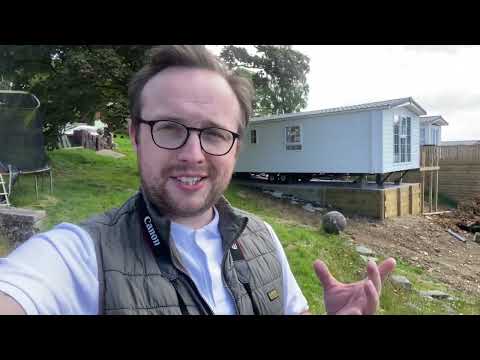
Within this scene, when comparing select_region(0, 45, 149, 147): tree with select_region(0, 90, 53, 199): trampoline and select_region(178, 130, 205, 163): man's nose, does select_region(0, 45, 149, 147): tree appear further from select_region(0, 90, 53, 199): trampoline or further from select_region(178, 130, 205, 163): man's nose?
select_region(178, 130, 205, 163): man's nose

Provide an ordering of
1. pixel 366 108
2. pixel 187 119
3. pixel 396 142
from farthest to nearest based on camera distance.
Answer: pixel 396 142 → pixel 366 108 → pixel 187 119

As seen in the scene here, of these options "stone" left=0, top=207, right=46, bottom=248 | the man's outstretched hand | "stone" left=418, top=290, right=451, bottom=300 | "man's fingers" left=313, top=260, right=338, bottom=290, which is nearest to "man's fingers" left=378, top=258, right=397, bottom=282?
the man's outstretched hand

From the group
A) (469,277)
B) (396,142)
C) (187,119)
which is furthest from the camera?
(396,142)

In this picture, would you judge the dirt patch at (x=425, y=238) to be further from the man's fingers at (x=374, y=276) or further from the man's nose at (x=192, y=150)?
the man's fingers at (x=374, y=276)

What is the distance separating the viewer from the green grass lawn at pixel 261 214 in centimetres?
153

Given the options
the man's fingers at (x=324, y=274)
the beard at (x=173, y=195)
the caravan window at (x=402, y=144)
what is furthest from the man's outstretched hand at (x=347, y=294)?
the caravan window at (x=402, y=144)

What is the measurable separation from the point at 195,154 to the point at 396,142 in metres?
1.95

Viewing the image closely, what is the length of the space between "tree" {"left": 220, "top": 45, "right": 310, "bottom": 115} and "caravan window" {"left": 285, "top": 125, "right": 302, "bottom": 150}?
0.88ft

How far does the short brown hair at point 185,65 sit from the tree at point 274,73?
136 millimetres

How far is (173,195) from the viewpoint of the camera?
1.17m

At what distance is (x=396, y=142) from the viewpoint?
258cm
